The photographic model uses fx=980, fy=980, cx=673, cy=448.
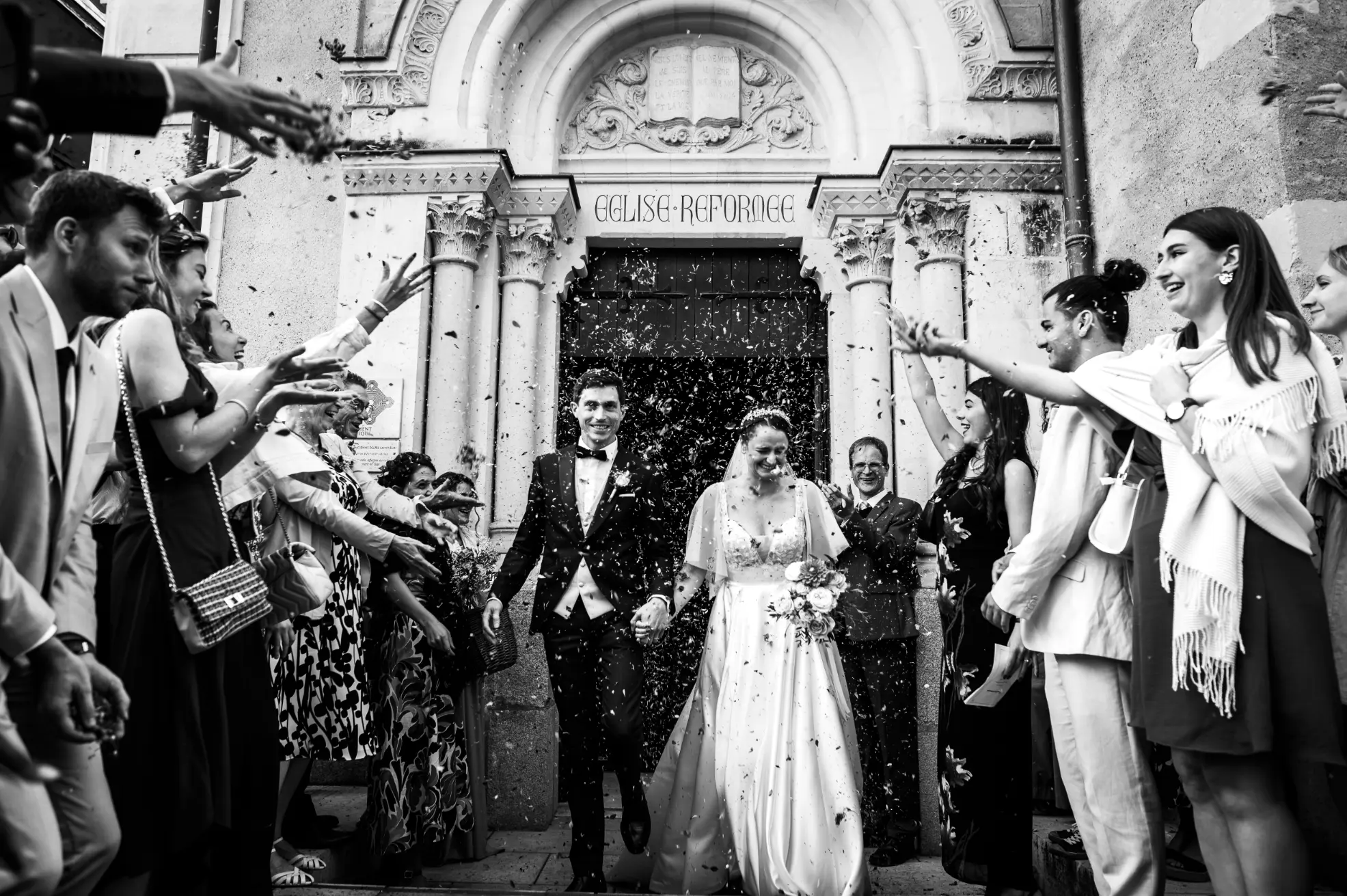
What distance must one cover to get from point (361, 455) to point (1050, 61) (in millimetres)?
5688

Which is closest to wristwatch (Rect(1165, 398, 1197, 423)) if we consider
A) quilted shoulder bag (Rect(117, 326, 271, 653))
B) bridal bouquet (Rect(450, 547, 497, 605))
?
quilted shoulder bag (Rect(117, 326, 271, 653))

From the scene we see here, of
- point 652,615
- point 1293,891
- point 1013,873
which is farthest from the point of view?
point 652,615

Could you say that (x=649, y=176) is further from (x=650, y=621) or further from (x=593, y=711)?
(x=593, y=711)

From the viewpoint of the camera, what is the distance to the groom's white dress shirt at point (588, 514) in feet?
13.9

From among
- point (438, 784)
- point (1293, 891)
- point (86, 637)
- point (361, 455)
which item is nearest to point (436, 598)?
point (438, 784)

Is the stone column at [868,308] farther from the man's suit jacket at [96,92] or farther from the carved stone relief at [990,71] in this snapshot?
the man's suit jacket at [96,92]

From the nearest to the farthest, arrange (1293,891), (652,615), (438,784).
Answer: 1. (1293,891)
2. (652,615)
3. (438,784)

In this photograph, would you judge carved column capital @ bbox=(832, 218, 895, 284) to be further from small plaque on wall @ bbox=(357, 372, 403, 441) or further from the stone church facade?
small plaque on wall @ bbox=(357, 372, 403, 441)

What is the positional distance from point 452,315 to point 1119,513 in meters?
5.17

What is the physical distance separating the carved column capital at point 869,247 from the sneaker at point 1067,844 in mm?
4344

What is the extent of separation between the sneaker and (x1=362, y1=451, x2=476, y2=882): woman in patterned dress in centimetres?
262

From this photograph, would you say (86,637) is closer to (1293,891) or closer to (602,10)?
(1293,891)

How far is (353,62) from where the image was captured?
23.8 ft

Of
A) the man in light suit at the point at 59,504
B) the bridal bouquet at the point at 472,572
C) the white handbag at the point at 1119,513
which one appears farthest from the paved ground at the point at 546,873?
the man in light suit at the point at 59,504
